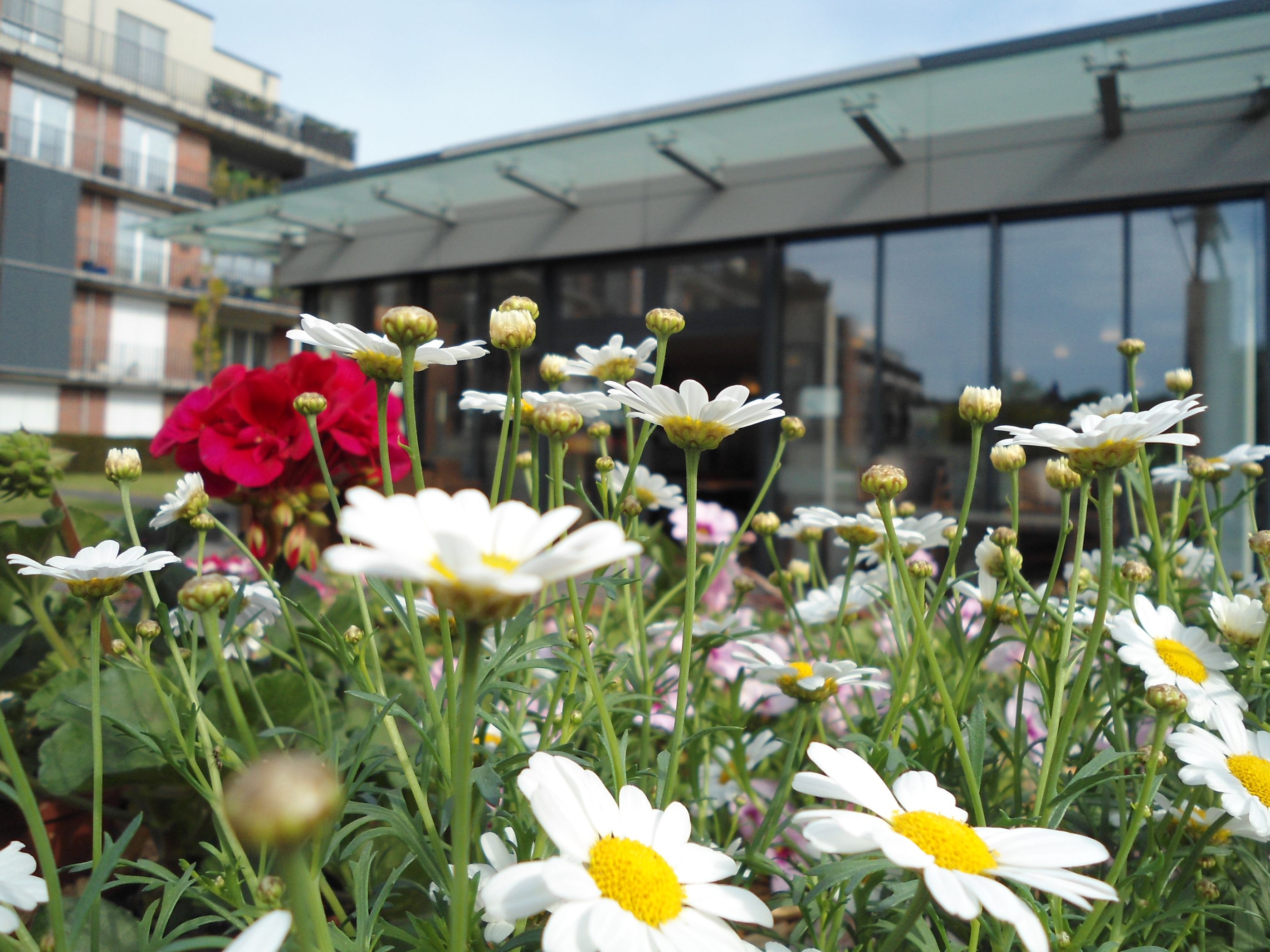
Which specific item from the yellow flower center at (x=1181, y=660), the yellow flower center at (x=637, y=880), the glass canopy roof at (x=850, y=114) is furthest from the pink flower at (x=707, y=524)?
the glass canopy roof at (x=850, y=114)

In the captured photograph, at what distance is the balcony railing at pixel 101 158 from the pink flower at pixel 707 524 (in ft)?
52.5

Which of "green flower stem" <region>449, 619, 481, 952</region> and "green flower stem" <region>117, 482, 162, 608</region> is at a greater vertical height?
"green flower stem" <region>117, 482, 162, 608</region>

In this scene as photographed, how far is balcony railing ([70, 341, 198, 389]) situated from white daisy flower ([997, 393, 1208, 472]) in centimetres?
1596

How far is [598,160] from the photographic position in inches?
183

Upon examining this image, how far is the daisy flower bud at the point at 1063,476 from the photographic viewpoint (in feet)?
1.51

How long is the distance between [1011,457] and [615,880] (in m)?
0.35

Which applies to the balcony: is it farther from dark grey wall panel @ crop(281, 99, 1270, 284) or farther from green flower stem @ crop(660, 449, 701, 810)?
green flower stem @ crop(660, 449, 701, 810)

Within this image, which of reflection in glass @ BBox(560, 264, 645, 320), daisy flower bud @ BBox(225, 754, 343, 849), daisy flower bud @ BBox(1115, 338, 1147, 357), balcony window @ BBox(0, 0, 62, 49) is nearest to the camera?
daisy flower bud @ BBox(225, 754, 343, 849)

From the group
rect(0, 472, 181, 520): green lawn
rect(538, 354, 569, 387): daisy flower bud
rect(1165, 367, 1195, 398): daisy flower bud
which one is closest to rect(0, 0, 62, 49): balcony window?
rect(0, 472, 181, 520): green lawn

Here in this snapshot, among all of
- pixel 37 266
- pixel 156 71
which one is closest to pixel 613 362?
pixel 37 266

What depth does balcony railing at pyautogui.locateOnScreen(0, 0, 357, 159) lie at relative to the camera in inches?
517

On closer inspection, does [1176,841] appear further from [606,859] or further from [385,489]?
[385,489]

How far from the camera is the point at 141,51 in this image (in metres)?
14.5

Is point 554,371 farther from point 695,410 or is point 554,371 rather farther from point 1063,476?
point 1063,476
